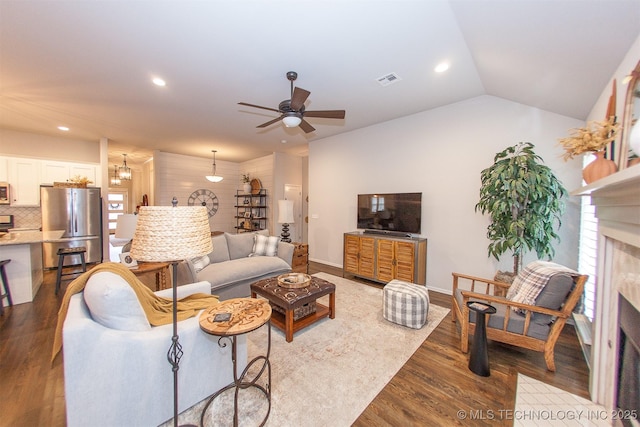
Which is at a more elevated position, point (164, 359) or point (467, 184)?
point (467, 184)

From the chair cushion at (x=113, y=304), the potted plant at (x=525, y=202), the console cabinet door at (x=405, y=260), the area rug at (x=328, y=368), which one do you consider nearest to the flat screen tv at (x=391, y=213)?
the console cabinet door at (x=405, y=260)

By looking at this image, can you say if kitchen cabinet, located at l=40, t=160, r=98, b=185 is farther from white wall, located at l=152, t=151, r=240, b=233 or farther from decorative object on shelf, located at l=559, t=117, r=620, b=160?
decorative object on shelf, located at l=559, t=117, r=620, b=160

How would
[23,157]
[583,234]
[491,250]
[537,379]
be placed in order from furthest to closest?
1. [23,157]
2. [491,250]
3. [583,234]
4. [537,379]

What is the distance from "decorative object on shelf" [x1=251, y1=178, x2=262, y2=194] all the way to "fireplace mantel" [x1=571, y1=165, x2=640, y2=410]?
696cm

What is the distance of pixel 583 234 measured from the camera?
8.71 feet

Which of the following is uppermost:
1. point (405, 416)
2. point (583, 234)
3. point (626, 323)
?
point (583, 234)

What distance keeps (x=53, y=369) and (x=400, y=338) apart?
10.3ft

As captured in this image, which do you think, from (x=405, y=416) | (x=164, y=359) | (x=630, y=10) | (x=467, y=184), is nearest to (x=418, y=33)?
(x=630, y=10)

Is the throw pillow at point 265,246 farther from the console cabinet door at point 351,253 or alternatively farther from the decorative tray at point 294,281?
the console cabinet door at point 351,253

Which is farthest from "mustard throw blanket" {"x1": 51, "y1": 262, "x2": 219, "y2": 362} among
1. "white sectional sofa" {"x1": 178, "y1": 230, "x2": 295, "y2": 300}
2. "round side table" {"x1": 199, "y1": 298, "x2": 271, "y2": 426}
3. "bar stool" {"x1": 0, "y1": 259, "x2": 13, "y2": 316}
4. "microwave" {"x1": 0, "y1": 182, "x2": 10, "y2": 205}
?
"microwave" {"x1": 0, "y1": 182, "x2": 10, "y2": 205}

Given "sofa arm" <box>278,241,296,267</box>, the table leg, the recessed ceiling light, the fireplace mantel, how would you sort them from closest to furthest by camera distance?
the fireplace mantel
the table leg
the recessed ceiling light
"sofa arm" <box>278,241,296,267</box>

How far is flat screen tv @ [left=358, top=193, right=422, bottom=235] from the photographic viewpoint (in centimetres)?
392

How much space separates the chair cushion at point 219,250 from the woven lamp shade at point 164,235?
8.41 ft

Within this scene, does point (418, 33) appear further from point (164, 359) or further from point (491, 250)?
point (164, 359)
